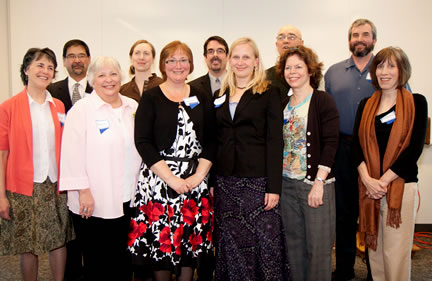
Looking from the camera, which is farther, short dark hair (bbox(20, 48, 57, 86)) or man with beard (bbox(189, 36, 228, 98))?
man with beard (bbox(189, 36, 228, 98))

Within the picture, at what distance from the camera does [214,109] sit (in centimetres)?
236

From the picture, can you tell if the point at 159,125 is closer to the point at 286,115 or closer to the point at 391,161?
the point at 286,115

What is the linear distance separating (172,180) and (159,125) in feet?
1.26

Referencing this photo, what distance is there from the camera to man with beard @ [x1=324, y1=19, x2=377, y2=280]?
9.67 ft

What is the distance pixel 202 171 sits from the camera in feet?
7.35

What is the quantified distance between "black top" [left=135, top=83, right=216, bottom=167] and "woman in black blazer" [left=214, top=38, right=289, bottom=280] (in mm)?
140

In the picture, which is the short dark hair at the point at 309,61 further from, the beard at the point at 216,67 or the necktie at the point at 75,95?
the necktie at the point at 75,95

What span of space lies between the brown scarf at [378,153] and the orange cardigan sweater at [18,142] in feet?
8.21

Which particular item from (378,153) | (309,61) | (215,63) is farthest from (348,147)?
(215,63)

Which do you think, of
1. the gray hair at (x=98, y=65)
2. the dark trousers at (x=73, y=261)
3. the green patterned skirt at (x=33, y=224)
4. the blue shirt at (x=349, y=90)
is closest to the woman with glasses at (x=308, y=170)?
the blue shirt at (x=349, y=90)

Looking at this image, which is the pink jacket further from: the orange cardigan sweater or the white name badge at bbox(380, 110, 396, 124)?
the white name badge at bbox(380, 110, 396, 124)

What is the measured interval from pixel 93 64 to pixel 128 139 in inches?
23.0

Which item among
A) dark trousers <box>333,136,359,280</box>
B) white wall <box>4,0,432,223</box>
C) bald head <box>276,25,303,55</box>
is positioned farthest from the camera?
white wall <box>4,0,432,223</box>

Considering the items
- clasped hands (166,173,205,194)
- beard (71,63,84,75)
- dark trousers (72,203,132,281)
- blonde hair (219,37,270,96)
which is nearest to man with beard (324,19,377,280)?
blonde hair (219,37,270,96)
